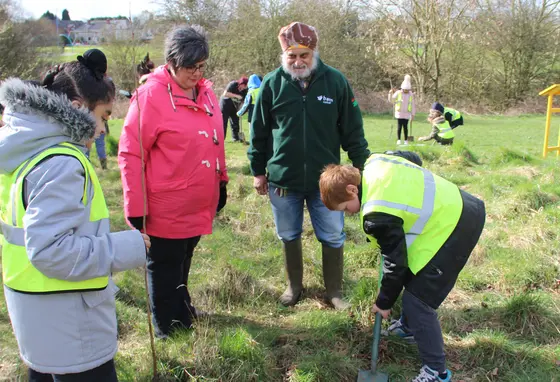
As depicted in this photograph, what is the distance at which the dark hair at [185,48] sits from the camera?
113 inches

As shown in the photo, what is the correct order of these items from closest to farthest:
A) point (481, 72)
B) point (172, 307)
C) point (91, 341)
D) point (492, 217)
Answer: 1. point (91, 341)
2. point (172, 307)
3. point (492, 217)
4. point (481, 72)

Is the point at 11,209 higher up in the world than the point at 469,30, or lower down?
lower down

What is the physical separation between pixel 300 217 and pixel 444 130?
7913mm

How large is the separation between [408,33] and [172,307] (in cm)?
2261

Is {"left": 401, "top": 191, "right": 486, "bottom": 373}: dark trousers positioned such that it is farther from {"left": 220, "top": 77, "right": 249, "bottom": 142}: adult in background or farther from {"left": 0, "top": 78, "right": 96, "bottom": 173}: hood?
{"left": 220, "top": 77, "right": 249, "bottom": 142}: adult in background

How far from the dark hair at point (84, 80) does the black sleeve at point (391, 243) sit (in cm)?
143

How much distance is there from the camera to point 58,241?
5.64 ft

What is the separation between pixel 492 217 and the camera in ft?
18.4

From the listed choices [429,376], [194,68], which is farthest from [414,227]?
[194,68]

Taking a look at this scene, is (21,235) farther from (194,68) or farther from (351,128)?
(351,128)

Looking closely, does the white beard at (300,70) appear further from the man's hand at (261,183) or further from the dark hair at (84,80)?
the dark hair at (84,80)

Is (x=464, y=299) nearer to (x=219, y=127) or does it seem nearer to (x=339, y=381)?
(x=339, y=381)

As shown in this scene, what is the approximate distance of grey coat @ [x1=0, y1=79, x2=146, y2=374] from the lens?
1.71 m

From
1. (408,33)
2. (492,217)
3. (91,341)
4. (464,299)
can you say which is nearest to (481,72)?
(408,33)
